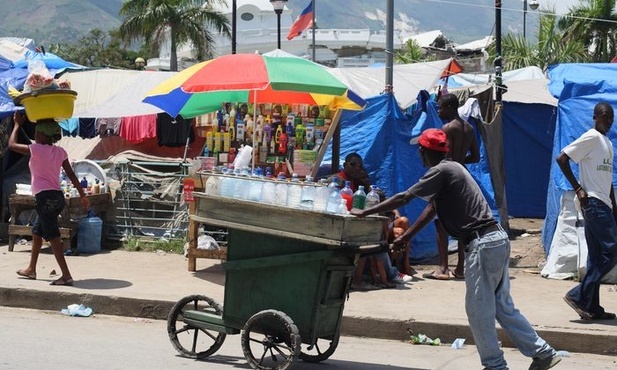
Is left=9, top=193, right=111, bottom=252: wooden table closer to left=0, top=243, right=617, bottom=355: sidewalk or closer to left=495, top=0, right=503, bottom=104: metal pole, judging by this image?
left=0, top=243, right=617, bottom=355: sidewalk

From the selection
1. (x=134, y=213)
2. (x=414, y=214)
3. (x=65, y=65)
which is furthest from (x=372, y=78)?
(x=65, y=65)

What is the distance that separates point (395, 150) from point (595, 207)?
142 inches

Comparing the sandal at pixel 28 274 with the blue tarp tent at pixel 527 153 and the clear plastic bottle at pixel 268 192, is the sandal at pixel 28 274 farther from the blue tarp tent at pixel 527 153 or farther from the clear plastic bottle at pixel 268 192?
the blue tarp tent at pixel 527 153

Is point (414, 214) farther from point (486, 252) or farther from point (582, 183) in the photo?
point (486, 252)

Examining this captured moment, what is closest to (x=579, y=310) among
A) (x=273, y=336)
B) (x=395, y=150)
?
(x=273, y=336)

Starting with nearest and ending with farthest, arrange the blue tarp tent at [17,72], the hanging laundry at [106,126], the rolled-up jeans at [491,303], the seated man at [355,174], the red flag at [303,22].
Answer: the rolled-up jeans at [491,303] → the seated man at [355,174] → the blue tarp tent at [17,72] → the hanging laundry at [106,126] → the red flag at [303,22]

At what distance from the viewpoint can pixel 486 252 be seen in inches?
249

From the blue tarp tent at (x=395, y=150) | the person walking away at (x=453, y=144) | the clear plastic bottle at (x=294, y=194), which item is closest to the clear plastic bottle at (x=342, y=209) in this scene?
the clear plastic bottle at (x=294, y=194)

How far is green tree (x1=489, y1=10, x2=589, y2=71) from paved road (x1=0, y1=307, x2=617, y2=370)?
103 feet

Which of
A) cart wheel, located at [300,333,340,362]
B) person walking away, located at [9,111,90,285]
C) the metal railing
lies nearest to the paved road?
cart wheel, located at [300,333,340,362]

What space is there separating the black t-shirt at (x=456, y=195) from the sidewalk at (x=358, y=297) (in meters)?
2.00

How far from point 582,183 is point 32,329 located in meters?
5.04

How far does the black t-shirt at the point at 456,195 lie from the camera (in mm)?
6375

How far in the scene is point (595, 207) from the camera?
830cm
